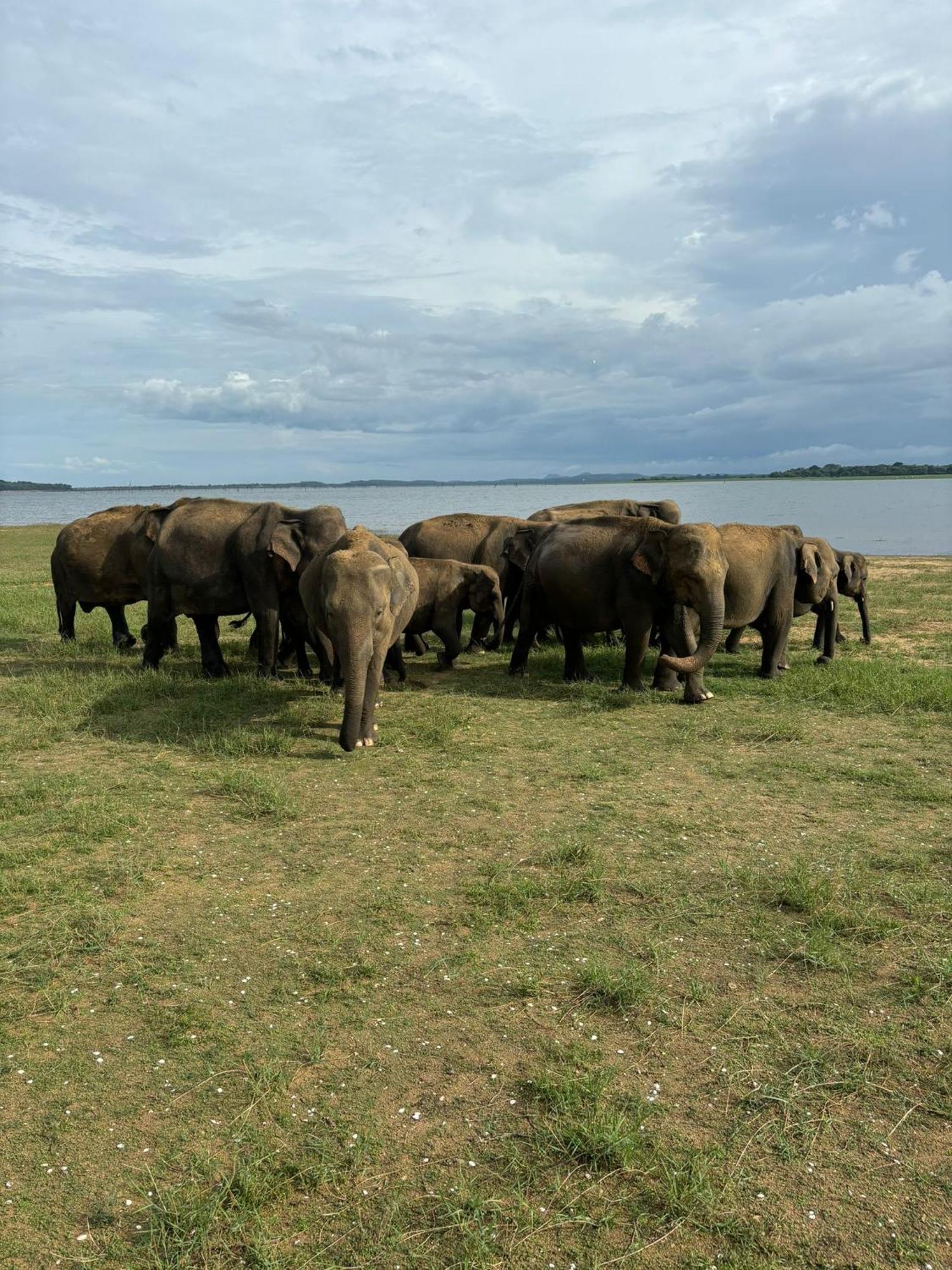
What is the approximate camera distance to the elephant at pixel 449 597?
13.9 metres

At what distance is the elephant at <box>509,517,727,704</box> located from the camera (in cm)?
1125

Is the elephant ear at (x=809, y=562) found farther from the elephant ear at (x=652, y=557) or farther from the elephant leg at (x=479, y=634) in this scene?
the elephant leg at (x=479, y=634)

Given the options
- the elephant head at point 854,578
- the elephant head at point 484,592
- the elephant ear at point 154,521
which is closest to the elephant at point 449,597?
the elephant head at point 484,592

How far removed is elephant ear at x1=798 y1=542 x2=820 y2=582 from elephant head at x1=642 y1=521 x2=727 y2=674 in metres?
2.30

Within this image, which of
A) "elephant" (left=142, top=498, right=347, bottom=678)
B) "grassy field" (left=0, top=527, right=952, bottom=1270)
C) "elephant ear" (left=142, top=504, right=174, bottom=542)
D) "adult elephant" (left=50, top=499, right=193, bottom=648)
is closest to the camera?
"grassy field" (left=0, top=527, right=952, bottom=1270)

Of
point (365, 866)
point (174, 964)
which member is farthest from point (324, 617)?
point (174, 964)

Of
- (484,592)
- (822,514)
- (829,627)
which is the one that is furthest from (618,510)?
(822,514)

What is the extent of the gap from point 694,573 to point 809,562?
3.14 metres

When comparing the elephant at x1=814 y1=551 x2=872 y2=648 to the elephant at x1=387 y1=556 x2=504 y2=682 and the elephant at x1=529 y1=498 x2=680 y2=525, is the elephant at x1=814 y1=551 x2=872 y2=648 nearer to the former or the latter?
the elephant at x1=529 y1=498 x2=680 y2=525

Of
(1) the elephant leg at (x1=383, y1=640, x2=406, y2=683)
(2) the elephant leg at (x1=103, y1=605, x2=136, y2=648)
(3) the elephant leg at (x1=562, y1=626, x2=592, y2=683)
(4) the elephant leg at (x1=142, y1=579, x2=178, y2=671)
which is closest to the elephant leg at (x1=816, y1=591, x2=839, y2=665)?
(3) the elephant leg at (x1=562, y1=626, x2=592, y2=683)

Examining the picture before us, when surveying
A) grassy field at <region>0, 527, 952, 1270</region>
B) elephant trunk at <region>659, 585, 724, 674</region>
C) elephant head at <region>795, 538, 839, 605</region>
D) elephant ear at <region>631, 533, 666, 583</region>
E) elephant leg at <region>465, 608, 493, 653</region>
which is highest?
elephant ear at <region>631, 533, 666, 583</region>

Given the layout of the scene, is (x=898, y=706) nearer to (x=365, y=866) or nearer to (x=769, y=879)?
(x=769, y=879)

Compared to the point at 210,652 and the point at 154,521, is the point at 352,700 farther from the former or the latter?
the point at 154,521

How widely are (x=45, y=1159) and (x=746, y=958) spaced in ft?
11.8
